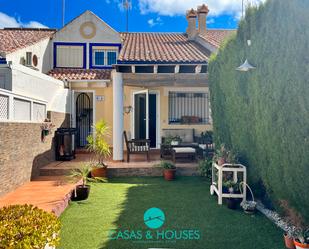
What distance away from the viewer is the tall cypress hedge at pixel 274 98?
11.8 feet

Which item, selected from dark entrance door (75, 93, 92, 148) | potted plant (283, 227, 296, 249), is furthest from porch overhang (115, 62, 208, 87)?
potted plant (283, 227, 296, 249)

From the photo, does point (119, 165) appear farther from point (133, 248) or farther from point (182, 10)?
point (182, 10)

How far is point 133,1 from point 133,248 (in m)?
17.8

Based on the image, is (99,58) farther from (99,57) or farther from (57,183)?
(57,183)

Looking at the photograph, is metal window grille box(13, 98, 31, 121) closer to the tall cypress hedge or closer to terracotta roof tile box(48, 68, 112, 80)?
terracotta roof tile box(48, 68, 112, 80)

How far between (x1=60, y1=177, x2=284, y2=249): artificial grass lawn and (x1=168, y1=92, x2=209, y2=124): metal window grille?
553 centimetres

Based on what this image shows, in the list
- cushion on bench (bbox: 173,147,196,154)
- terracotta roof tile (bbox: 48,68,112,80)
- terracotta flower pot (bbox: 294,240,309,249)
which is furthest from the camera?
terracotta roof tile (bbox: 48,68,112,80)

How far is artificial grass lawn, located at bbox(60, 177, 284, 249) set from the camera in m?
3.76

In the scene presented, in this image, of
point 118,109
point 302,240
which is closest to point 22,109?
point 118,109

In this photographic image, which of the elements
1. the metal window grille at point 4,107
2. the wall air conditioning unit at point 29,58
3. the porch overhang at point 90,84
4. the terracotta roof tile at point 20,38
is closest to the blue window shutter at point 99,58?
the porch overhang at point 90,84

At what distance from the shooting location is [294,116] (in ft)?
12.1

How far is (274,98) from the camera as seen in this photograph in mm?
4184

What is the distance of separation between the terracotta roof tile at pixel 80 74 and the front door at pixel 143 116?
1.91 m

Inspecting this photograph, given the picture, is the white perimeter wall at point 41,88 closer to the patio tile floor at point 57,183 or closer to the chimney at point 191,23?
the patio tile floor at point 57,183
